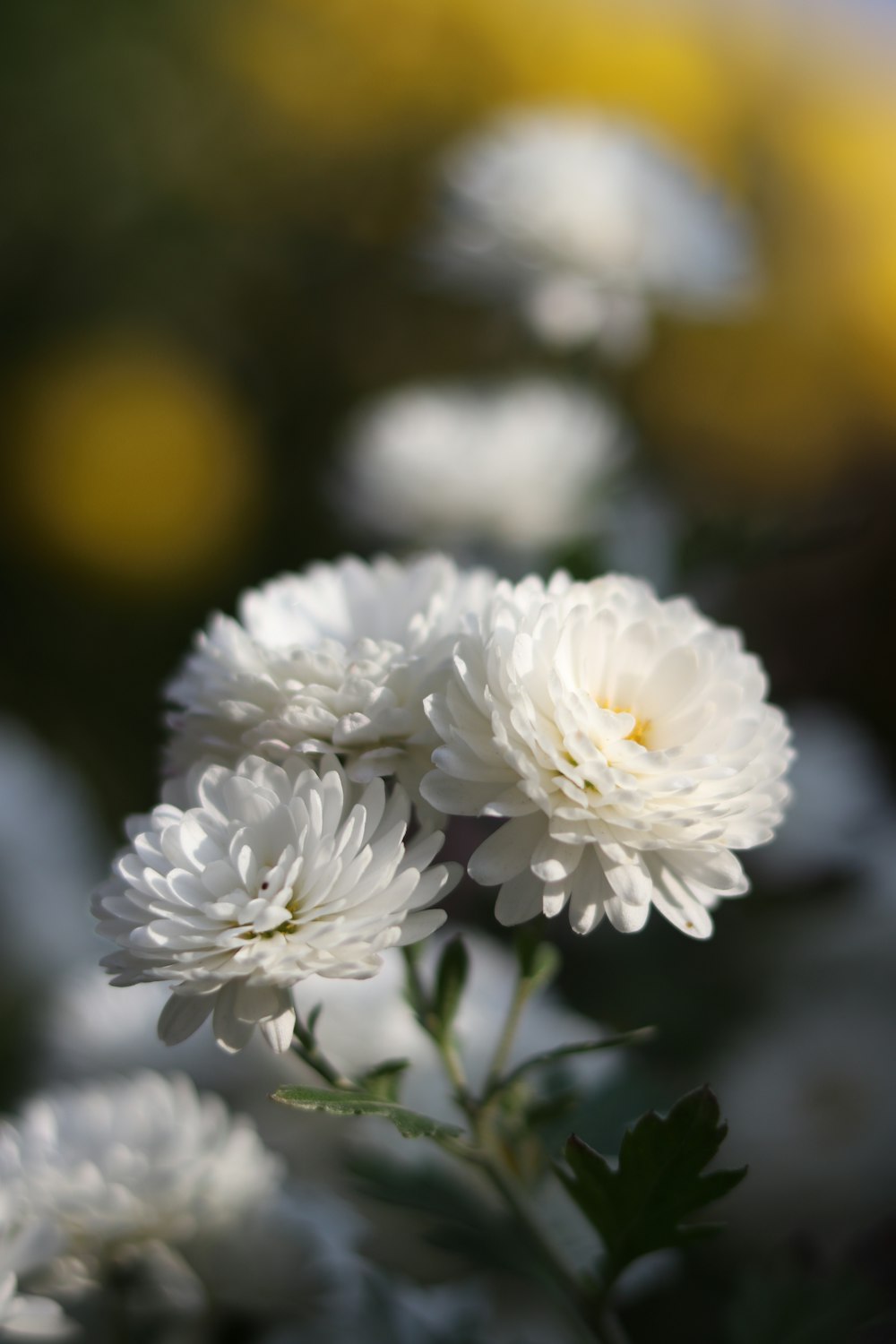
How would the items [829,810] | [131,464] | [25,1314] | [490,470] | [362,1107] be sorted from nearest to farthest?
[362,1107] → [25,1314] → [829,810] → [490,470] → [131,464]

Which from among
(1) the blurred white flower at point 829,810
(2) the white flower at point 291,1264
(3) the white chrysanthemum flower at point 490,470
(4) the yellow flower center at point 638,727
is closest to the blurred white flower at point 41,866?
(3) the white chrysanthemum flower at point 490,470

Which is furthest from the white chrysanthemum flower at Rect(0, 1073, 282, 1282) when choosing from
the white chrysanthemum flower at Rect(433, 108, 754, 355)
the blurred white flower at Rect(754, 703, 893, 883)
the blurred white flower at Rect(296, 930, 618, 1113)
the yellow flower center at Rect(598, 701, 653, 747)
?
the white chrysanthemum flower at Rect(433, 108, 754, 355)

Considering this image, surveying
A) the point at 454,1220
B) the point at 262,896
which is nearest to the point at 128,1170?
the point at 454,1220

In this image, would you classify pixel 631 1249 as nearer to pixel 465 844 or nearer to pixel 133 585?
pixel 465 844

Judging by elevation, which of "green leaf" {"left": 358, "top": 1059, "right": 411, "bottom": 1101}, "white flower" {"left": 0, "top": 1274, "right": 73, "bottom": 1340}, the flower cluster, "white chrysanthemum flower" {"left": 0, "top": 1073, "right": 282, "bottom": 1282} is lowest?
"white flower" {"left": 0, "top": 1274, "right": 73, "bottom": 1340}

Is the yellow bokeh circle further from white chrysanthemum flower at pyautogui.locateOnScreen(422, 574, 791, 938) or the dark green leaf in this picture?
white chrysanthemum flower at pyautogui.locateOnScreen(422, 574, 791, 938)

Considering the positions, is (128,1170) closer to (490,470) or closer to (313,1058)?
(313,1058)
